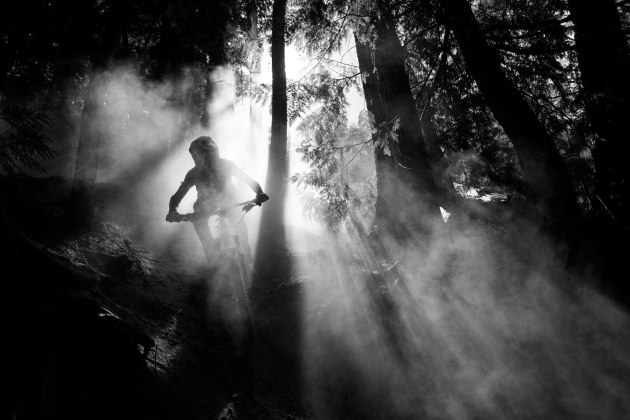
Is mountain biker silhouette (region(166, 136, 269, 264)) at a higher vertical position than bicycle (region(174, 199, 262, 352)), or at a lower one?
higher

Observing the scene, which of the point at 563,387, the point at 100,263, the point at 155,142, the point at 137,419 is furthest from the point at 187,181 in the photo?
the point at 155,142

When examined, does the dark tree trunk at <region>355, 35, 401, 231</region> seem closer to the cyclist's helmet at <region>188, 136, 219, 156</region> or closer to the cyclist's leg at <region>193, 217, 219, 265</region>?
the cyclist's helmet at <region>188, 136, 219, 156</region>

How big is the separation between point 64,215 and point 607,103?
9.10m

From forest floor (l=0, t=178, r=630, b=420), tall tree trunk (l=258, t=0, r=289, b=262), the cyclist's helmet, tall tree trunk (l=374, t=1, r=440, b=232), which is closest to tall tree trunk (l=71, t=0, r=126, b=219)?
forest floor (l=0, t=178, r=630, b=420)

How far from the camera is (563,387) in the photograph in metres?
3.57

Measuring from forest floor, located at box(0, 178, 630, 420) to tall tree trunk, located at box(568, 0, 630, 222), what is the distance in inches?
28.6

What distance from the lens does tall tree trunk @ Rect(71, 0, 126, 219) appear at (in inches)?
291

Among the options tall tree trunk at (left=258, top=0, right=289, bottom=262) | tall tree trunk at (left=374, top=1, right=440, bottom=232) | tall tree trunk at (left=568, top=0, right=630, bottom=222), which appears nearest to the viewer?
tall tree trunk at (left=568, top=0, right=630, bottom=222)

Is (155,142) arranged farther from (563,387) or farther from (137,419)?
(563,387)

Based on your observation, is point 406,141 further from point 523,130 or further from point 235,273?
point 235,273

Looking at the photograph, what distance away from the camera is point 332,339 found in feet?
16.6

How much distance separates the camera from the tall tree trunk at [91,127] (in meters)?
7.40

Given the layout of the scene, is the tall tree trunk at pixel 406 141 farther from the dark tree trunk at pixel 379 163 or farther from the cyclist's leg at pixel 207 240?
the cyclist's leg at pixel 207 240

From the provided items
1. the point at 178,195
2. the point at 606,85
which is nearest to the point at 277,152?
the point at 178,195
